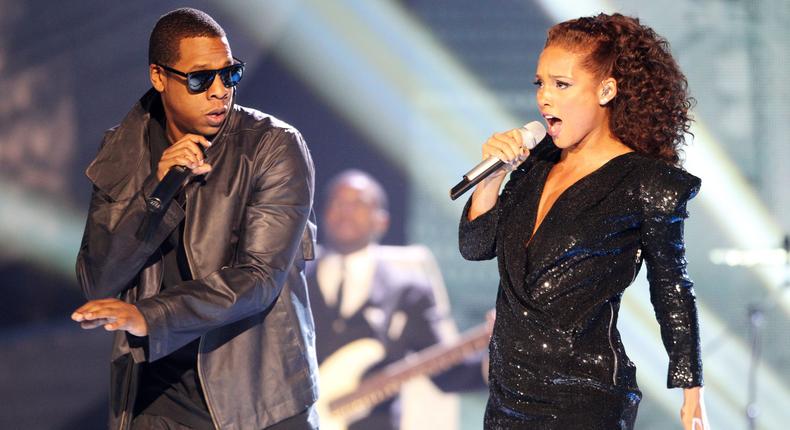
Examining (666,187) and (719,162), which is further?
(719,162)

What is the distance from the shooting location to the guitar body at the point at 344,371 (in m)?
4.54

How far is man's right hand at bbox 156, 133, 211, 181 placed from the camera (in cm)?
227

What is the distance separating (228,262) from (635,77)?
110cm

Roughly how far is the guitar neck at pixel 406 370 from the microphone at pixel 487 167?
2.44 metres

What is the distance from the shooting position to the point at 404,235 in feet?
14.9

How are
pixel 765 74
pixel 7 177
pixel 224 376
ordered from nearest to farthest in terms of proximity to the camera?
pixel 224 376, pixel 7 177, pixel 765 74

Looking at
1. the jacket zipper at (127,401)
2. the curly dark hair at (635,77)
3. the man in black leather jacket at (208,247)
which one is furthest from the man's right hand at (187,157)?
the curly dark hair at (635,77)

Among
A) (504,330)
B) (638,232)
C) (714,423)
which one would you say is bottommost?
(714,423)

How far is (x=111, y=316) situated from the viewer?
7.05ft

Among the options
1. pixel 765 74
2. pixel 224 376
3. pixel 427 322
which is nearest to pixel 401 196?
pixel 427 322

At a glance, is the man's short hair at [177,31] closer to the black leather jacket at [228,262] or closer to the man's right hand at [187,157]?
the black leather jacket at [228,262]

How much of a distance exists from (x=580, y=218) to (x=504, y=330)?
0.30m

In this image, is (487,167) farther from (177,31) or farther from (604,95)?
(177,31)

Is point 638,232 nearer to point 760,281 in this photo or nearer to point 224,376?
point 224,376
